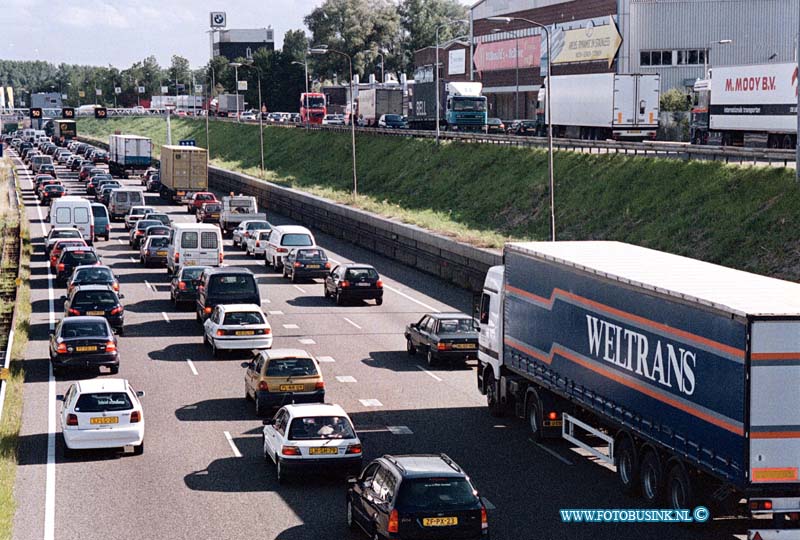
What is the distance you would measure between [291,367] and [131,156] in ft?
267

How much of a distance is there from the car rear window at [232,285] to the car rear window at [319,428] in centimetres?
1730

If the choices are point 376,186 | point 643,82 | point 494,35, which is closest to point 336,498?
point 643,82

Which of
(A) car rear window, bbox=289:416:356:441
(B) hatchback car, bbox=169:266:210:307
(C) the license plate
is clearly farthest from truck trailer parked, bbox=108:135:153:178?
(A) car rear window, bbox=289:416:356:441

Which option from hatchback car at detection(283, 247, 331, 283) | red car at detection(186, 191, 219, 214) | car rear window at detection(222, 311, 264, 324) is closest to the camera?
car rear window at detection(222, 311, 264, 324)

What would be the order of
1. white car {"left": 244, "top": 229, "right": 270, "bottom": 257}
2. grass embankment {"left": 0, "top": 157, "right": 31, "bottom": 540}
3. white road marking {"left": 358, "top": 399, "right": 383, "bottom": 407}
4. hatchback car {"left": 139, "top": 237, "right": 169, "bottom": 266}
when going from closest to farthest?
1. grass embankment {"left": 0, "top": 157, "right": 31, "bottom": 540}
2. white road marking {"left": 358, "top": 399, "right": 383, "bottom": 407}
3. hatchback car {"left": 139, "top": 237, "right": 169, "bottom": 266}
4. white car {"left": 244, "top": 229, "right": 270, "bottom": 257}

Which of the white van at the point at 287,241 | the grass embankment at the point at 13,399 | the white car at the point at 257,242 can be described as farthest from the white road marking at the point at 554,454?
the white car at the point at 257,242

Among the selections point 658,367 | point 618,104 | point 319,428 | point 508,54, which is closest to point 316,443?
point 319,428

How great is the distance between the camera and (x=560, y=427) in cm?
2517

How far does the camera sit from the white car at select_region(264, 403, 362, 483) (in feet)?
71.9

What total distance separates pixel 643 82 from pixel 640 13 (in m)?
29.8

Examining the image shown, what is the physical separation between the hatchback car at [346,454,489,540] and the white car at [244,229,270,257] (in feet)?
134

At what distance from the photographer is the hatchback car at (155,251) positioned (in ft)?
180

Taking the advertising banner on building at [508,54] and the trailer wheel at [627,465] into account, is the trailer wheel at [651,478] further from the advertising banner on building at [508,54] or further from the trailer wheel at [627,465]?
the advertising banner on building at [508,54]

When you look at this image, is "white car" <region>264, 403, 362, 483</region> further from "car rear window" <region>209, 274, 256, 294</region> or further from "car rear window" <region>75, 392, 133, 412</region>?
"car rear window" <region>209, 274, 256, 294</region>
